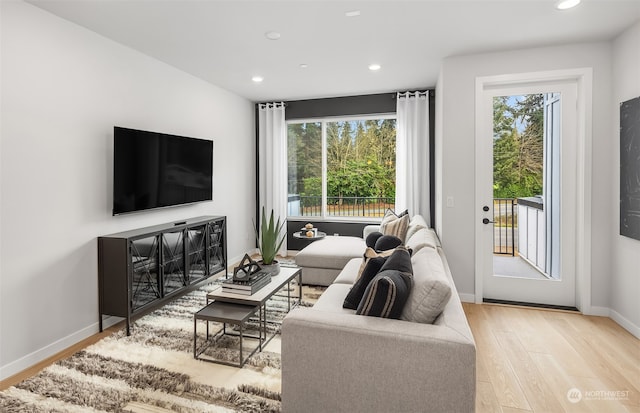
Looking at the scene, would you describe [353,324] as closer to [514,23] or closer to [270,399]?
[270,399]

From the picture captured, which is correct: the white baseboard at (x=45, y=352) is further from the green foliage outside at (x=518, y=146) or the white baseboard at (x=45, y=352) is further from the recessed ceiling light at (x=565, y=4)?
the recessed ceiling light at (x=565, y=4)

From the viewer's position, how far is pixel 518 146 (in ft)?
11.5

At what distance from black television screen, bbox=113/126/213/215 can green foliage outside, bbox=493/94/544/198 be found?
335 cm

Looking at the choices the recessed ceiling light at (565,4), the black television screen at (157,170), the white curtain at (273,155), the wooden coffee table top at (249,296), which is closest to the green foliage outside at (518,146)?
the recessed ceiling light at (565,4)

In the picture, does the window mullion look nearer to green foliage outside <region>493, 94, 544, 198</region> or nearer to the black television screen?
the black television screen

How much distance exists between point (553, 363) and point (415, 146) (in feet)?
10.5

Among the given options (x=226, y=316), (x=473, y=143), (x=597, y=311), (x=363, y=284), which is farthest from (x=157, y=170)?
(x=597, y=311)

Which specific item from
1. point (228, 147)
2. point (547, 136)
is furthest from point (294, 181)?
point (547, 136)

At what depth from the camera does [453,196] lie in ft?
11.9

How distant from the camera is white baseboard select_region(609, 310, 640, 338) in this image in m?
2.85

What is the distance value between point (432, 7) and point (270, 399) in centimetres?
287

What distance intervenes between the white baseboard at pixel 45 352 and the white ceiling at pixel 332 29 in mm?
2486

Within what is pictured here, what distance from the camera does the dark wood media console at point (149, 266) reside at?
2871 mm

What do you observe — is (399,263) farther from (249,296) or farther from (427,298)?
(249,296)
